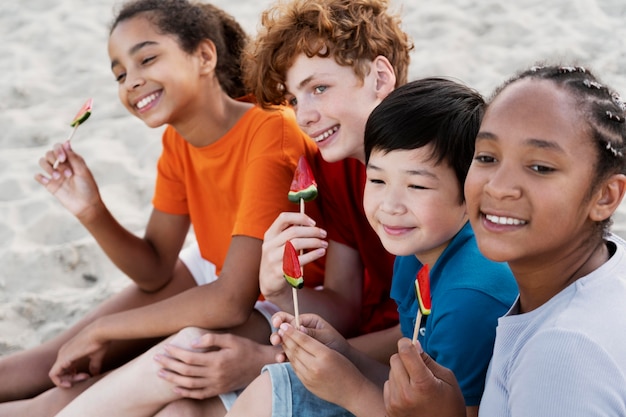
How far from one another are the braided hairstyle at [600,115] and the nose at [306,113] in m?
0.84

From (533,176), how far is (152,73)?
1.46 meters

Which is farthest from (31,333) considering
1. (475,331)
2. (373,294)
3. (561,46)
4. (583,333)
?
(561,46)

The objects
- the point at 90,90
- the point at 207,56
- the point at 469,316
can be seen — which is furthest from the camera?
the point at 90,90

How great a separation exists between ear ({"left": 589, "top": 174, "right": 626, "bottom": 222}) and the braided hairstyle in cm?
1

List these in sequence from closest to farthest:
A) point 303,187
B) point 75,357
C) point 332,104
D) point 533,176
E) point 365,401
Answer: point 533,176 < point 365,401 < point 303,187 < point 332,104 < point 75,357

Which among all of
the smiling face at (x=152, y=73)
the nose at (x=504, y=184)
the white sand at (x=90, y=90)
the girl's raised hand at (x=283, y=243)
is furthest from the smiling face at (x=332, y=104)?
the white sand at (x=90, y=90)

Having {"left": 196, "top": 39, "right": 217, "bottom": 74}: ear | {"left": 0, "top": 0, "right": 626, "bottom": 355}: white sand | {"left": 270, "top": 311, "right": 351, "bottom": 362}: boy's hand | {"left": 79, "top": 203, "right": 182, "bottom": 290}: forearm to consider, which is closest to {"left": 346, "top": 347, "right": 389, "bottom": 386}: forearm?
{"left": 270, "top": 311, "right": 351, "bottom": 362}: boy's hand

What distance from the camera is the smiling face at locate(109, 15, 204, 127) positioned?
8.48 feet

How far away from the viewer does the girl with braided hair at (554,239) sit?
1342mm

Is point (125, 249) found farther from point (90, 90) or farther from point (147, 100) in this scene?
point (90, 90)

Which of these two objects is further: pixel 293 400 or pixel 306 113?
pixel 306 113

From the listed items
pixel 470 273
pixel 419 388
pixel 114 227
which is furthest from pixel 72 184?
pixel 419 388

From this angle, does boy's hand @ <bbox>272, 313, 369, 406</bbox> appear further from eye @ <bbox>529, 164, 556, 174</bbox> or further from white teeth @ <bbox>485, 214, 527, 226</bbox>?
eye @ <bbox>529, 164, 556, 174</bbox>

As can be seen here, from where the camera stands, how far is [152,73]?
2.58 metres
